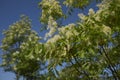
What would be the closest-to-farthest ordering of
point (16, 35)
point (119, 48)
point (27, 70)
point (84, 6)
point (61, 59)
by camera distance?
point (61, 59)
point (119, 48)
point (84, 6)
point (27, 70)
point (16, 35)

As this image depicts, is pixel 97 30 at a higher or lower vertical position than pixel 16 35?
lower

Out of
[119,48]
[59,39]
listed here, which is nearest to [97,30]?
[59,39]

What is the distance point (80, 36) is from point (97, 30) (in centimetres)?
65

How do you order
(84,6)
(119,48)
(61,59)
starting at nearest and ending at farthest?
1. (61,59)
2. (119,48)
3. (84,6)

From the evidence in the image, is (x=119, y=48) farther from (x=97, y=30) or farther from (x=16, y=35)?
(x=16, y=35)

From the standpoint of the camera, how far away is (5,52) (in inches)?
1533

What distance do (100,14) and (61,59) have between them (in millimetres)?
2099

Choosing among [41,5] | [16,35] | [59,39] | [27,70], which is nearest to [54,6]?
[41,5]

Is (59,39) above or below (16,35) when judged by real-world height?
below

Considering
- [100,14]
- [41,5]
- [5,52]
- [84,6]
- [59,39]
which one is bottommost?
[59,39]

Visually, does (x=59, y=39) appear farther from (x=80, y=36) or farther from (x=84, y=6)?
(x=84, y=6)

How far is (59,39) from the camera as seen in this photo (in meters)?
7.49

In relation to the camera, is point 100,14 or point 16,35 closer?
point 100,14

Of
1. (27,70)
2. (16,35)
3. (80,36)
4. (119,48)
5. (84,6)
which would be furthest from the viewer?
(16,35)
